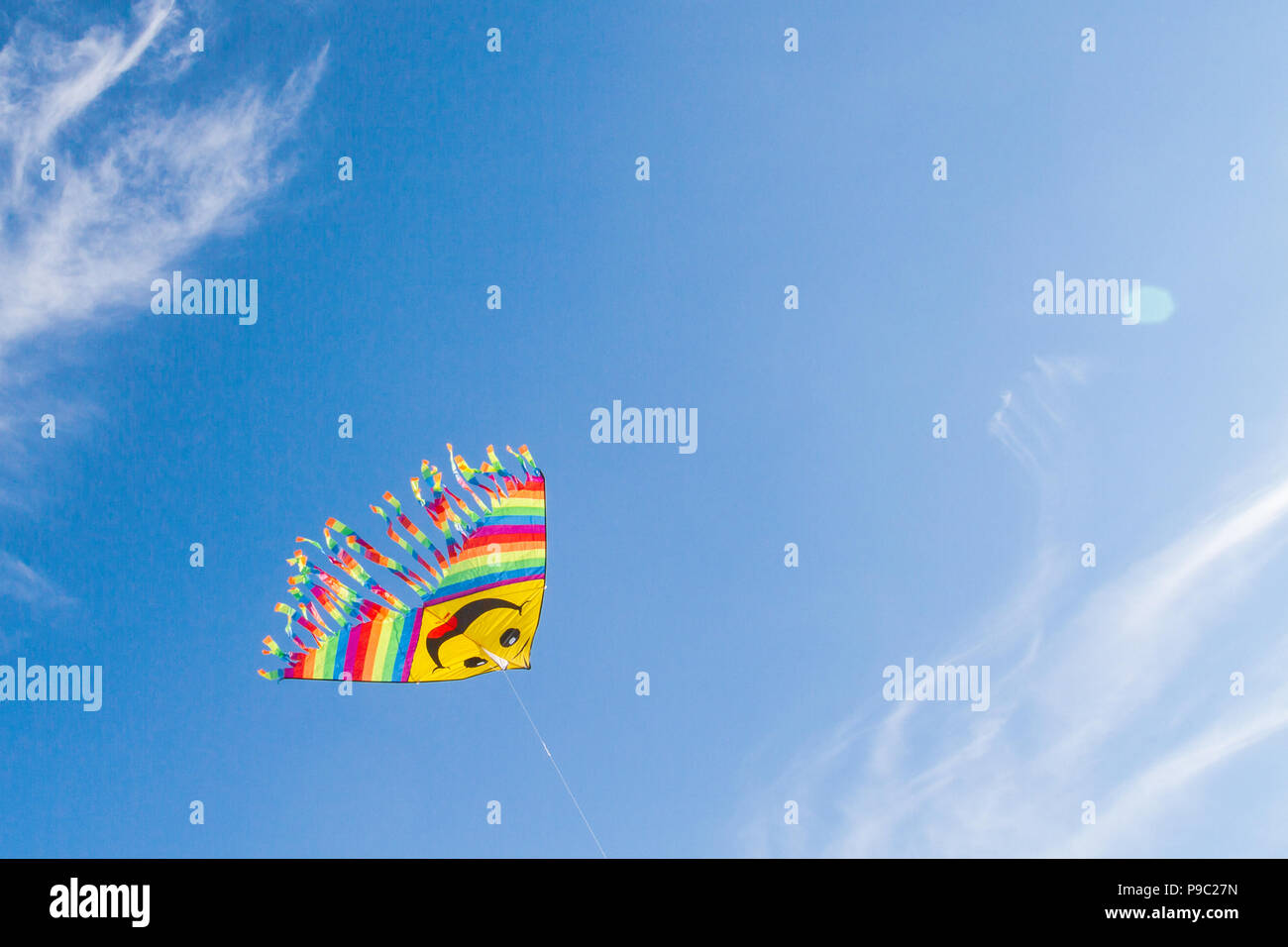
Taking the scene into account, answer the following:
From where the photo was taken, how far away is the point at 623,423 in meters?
14.3

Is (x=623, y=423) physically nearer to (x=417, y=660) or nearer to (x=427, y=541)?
(x=427, y=541)

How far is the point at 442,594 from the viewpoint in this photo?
12836mm

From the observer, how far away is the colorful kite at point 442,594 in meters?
12.6

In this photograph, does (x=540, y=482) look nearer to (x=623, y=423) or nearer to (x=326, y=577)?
(x=623, y=423)

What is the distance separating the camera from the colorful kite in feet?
41.3

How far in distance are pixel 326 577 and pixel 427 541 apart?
1.49m
